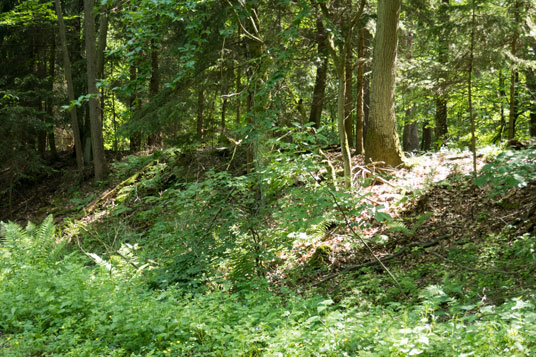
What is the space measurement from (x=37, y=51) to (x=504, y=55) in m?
17.8

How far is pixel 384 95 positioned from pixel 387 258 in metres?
3.68

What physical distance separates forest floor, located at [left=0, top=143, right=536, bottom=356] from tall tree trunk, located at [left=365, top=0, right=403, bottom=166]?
0.36 meters

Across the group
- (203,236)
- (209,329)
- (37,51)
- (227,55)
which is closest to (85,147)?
(37,51)

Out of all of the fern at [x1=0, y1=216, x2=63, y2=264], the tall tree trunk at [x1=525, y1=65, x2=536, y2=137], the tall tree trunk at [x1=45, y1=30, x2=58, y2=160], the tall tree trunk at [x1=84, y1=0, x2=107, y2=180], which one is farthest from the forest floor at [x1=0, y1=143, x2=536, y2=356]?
the tall tree trunk at [x1=45, y1=30, x2=58, y2=160]

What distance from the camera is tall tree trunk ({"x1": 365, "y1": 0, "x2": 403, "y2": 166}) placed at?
8188mm

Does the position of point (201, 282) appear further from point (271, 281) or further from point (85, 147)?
point (85, 147)

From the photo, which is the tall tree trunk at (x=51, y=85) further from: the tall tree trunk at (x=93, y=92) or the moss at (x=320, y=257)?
the moss at (x=320, y=257)

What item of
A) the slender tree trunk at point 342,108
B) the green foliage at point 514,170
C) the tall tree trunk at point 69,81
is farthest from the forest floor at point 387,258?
the tall tree trunk at point 69,81

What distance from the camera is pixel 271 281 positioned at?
671cm

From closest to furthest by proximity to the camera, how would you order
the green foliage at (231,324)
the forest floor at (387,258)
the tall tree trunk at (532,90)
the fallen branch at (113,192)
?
the green foliage at (231,324) < the forest floor at (387,258) < the tall tree trunk at (532,90) < the fallen branch at (113,192)

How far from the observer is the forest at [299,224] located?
3.64 m

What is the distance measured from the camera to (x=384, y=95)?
836 centimetres

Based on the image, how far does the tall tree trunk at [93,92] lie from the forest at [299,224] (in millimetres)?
380

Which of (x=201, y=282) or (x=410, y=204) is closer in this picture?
(x=201, y=282)
